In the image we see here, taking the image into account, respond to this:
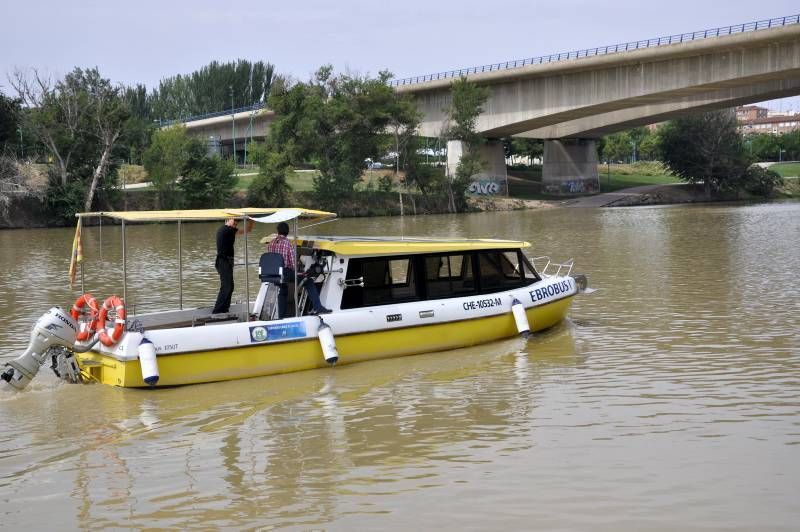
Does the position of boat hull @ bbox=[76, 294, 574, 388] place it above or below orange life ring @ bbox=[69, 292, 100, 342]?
below

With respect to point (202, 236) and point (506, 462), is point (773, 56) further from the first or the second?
point (506, 462)

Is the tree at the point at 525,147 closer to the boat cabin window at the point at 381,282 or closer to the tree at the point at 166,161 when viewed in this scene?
the tree at the point at 166,161

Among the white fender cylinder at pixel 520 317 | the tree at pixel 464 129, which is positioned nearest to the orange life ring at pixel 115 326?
the white fender cylinder at pixel 520 317

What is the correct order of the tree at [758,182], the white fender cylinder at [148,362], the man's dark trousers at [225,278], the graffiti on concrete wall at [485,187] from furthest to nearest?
the tree at [758,182], the graffiti on concrete wall at [485,187], the man's dark trousers at [225,278], the white fender cylinder at [148,362]

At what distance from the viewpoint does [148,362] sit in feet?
40.7

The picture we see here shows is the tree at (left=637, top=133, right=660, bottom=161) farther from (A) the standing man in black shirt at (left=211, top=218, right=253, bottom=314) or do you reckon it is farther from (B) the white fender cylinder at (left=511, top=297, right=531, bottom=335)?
(A) the standing man in black shirt at (left=211, top=218, right=253, bottom=314)

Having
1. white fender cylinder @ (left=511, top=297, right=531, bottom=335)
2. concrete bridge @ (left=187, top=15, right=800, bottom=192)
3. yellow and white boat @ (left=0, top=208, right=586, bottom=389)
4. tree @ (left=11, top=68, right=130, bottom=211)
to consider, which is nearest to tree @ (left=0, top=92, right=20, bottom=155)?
tree @ (left=11, top=68, right=130, bottom=211)

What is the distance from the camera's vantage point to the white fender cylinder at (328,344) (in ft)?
44.9

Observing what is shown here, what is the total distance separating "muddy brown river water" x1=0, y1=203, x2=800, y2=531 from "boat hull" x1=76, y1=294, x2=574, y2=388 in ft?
0.53

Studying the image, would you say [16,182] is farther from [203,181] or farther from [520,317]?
[520,317]

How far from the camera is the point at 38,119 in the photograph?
57.8m

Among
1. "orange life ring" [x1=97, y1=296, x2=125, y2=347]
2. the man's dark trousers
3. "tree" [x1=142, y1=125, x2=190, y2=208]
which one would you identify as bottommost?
"orange life ring" [x1=97, y1=296, x2=125, y2=347]

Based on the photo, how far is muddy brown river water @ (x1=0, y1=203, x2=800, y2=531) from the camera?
8.35 meters

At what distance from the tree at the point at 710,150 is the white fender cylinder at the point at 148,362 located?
245 feet
